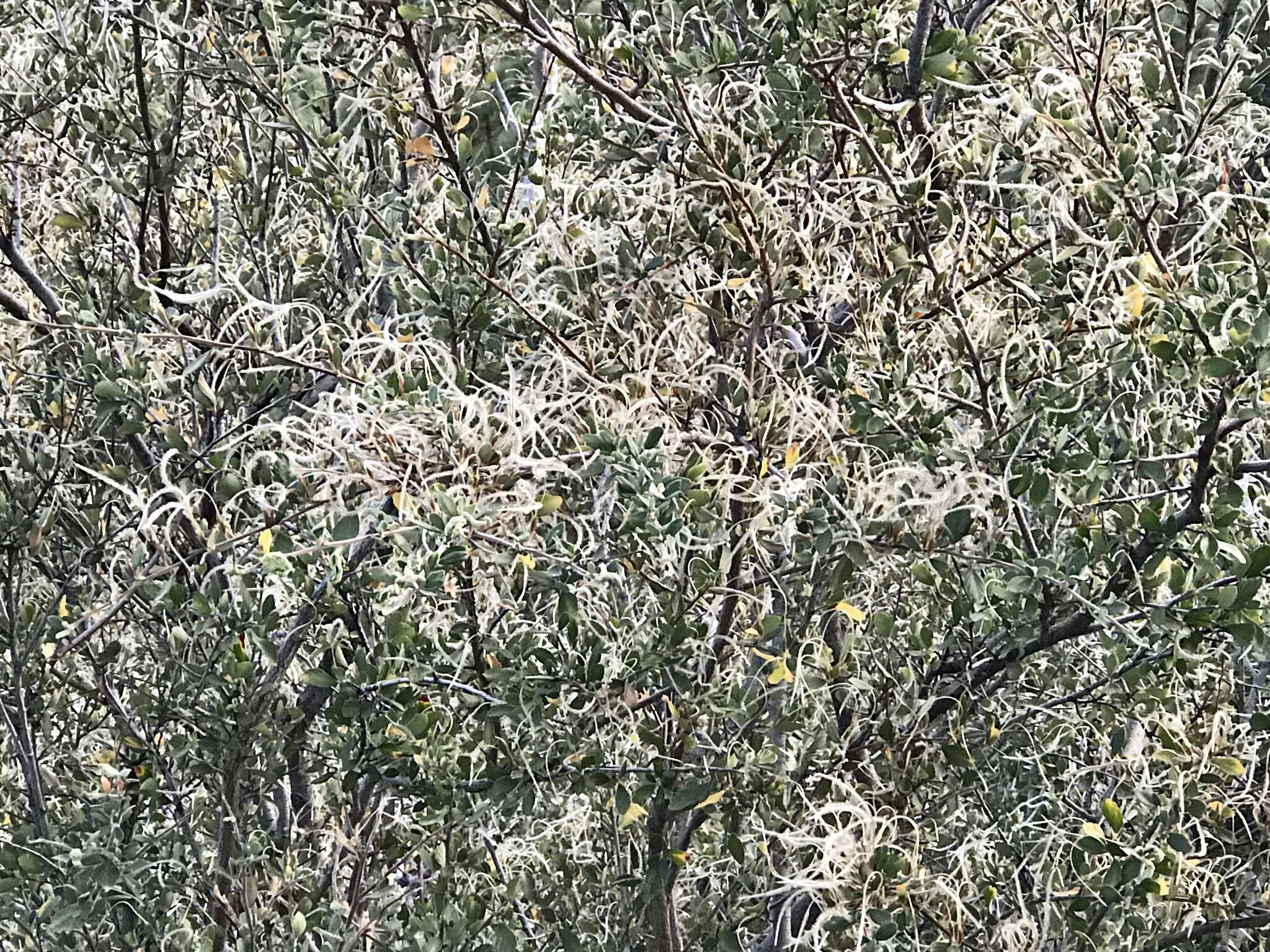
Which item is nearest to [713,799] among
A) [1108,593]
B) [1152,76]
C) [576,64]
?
[1108,593]

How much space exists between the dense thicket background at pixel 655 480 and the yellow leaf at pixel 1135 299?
0.06 feet

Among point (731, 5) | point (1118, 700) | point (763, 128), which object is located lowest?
point (1118, 700)

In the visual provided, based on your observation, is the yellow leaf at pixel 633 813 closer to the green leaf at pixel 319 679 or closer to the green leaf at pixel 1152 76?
the green leaf at pixel 319 679

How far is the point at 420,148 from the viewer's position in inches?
90.4

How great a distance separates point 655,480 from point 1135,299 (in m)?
0.66

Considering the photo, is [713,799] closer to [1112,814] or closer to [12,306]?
[1112,814]

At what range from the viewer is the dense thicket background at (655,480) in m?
1.93

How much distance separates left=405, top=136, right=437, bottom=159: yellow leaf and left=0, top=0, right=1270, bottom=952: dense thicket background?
0.01m

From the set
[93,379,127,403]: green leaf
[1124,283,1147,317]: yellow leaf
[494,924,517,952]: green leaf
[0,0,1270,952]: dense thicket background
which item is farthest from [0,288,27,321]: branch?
[1124,283,1147,317]: yellow leaf

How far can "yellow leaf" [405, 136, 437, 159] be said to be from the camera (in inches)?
89.8

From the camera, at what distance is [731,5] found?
2.43 m

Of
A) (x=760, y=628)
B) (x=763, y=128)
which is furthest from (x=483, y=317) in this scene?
(x=760, y=628)

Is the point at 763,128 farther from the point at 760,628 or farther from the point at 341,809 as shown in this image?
the point at 341,809

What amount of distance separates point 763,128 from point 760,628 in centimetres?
73
